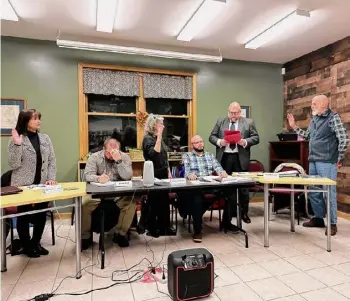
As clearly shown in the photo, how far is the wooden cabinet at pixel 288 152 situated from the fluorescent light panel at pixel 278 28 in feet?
5.56

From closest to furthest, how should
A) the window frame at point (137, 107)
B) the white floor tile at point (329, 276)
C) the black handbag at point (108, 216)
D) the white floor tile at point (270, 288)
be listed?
the white floor tile at point (270, 288) < the white floor tile at point (329, 276) < the black handbag at point (108, 216) < the window frame at point (137, 107)

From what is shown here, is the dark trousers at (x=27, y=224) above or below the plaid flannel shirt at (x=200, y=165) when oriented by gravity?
below

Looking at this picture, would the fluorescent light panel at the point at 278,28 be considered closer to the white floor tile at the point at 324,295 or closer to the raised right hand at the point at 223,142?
the raised right hand at the point at 223,142

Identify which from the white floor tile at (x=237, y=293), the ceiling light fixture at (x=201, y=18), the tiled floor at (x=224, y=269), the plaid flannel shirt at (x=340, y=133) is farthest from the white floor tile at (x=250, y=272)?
the ceiling light fixture at (x=201, y=18)

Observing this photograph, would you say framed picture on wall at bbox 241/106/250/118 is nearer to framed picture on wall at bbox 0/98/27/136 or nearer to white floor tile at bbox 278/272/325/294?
white floor tile at bbox 278/272/325/294

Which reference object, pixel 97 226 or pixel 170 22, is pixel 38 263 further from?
pixel 170 22

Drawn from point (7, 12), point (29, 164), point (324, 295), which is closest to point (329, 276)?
point (324, 295)

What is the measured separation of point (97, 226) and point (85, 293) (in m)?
0.88

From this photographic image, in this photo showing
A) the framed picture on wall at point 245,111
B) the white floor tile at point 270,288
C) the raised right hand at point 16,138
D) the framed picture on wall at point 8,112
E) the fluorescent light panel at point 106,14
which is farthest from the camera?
the framed picture on wall at point 245,111

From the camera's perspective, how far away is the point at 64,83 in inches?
163

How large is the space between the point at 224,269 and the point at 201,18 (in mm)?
2820

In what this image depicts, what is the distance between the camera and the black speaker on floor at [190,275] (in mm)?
1830

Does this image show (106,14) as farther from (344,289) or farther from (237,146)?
(344,289)

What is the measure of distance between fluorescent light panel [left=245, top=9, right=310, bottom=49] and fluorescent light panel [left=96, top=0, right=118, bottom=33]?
6.70 ft
